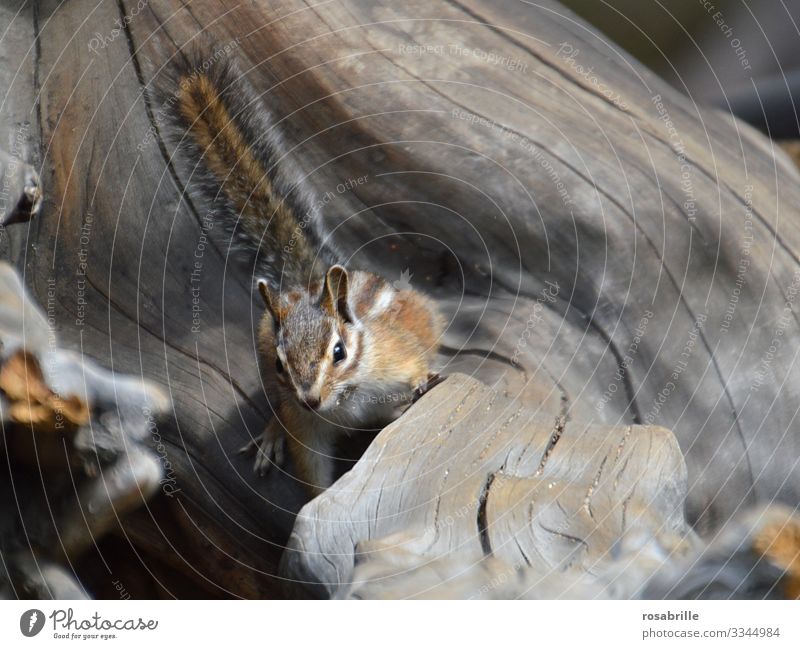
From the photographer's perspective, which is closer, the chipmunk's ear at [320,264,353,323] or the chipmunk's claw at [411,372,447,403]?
the chipmunk's ear at [320,264,353,323]

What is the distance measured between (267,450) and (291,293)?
268 mm

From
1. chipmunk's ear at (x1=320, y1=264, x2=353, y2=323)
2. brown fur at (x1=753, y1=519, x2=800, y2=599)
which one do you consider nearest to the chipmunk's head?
chipmunk's ear at (x1=320, y1=264, x2=353, y2=323)

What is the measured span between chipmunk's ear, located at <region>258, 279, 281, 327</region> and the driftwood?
0.14 meters

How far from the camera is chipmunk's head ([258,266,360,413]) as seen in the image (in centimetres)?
112

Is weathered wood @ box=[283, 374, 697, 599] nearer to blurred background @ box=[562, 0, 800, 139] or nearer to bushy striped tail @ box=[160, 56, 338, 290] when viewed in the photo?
bushy striped tail @ box=[160, 56, 338, 290]

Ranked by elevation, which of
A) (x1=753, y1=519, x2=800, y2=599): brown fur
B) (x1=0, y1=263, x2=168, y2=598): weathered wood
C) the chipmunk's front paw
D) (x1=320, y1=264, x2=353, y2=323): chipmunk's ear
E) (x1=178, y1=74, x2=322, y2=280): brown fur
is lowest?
(x1=753, y1=519, x2=800, y2=599): brown fur

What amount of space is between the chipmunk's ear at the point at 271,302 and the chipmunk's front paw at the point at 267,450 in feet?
0.73

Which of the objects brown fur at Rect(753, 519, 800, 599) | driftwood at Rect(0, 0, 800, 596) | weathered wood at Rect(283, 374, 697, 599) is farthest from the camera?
driftwood at Rect(0, 0, 800, 596)

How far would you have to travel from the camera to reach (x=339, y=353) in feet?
3.86

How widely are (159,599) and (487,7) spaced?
3.26 ft

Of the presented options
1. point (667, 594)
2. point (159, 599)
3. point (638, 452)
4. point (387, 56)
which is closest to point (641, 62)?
point (387, 56)

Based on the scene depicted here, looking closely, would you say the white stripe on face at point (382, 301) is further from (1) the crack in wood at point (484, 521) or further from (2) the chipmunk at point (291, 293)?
(1) the crack in wood at point (484, 521)

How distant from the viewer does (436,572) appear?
0.93 metres
